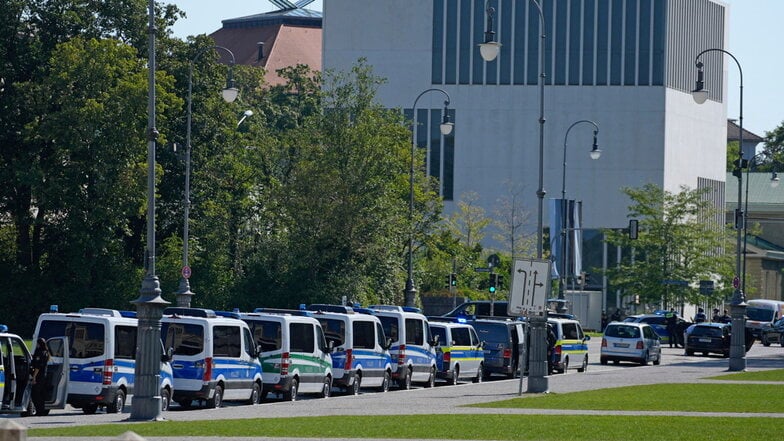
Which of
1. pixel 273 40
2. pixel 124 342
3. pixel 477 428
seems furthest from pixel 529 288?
pixel 273 40

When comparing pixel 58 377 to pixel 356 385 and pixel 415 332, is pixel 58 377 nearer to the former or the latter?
pixel 356 385

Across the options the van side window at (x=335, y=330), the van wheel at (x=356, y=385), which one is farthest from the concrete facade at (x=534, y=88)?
the van side window at (x=335, y=330)

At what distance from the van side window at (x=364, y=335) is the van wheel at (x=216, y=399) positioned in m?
5.69

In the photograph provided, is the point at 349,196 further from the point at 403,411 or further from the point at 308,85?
the point at 308,85

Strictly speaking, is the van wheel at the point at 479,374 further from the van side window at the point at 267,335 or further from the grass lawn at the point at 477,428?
the grass lawn at the point at 477,428

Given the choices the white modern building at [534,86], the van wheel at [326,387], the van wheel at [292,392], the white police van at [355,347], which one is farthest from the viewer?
the white modern building at [534,86]

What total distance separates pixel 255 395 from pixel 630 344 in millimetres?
24062

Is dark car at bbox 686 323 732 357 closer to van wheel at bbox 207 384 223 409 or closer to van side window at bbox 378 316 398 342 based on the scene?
van side window at bbox 378 316 398 342

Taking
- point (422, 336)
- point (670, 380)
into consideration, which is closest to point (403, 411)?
point (422, 336)

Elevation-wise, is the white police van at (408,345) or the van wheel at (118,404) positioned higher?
the white police van at (408,345)

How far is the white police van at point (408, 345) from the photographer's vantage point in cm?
3566

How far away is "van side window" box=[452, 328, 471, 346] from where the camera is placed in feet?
126

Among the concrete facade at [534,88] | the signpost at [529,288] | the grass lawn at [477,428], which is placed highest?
the concrete facade at [534,88]

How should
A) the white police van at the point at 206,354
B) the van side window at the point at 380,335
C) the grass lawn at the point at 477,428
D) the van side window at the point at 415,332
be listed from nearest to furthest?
the grass lawn at the point at 477,428 → the white police van at the point at 206,354 → the van side window at the point at 380,335 → the van side window at the point at 415,332
